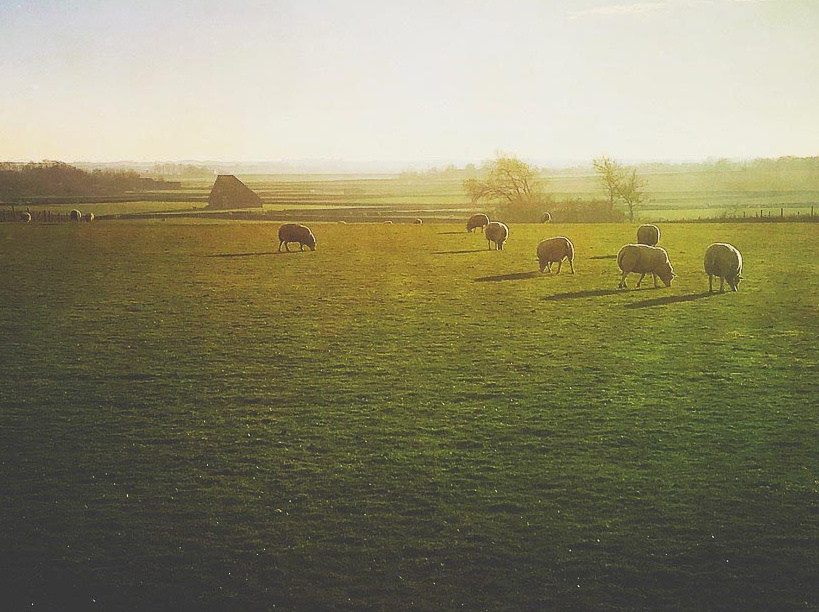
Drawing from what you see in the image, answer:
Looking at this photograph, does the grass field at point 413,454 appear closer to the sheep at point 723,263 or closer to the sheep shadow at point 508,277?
the sheep at point 723,263

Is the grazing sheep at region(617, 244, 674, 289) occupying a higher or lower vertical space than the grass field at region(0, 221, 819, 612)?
higher

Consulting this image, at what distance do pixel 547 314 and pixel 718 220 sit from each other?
28.2m

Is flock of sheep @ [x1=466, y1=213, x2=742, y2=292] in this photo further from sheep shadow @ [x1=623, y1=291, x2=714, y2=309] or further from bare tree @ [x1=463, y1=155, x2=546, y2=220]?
bare tree @ [x1=463, y1=155, x2=546, y2=220]

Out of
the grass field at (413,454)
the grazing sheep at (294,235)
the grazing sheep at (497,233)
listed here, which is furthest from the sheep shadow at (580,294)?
the grazing sheep at (294,235)

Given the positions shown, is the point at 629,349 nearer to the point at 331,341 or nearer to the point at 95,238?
the point at 331,341

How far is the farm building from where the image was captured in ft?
184

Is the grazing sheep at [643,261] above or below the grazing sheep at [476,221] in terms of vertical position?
below

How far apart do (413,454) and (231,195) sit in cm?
5048

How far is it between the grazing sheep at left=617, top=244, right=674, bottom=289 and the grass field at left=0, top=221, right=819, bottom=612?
53.9 inches

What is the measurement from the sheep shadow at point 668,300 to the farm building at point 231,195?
42.0 metres

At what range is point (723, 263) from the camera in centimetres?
1822

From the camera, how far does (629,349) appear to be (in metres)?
12.7

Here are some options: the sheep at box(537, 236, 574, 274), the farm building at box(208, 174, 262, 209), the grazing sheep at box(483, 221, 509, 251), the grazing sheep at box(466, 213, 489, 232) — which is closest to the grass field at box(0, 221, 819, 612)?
the sheep at box(537, 236, 574, 274)

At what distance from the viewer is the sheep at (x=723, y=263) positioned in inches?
713
